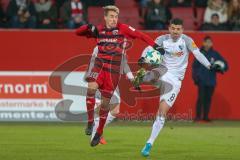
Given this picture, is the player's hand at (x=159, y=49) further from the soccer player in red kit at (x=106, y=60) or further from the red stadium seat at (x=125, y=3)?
the red stadium seat at (x=125, y=3)

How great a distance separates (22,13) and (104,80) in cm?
782

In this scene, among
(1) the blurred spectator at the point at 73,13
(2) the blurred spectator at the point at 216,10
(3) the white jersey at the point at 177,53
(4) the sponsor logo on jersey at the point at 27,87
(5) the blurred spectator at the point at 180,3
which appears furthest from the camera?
(5) the blurred spectator at the point at 180,3

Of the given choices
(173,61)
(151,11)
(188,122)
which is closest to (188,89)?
(188,122)

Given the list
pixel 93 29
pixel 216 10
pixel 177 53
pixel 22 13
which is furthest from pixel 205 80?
pixel 93 29

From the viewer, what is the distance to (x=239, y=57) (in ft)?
68.6

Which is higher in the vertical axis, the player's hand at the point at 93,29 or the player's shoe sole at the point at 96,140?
the player's hand at the point at 93,29

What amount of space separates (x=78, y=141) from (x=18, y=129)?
294 cm

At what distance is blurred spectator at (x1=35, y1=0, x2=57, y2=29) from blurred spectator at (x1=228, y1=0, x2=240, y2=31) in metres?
4.96

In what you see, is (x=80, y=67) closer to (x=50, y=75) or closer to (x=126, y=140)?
(x=50, y=75)

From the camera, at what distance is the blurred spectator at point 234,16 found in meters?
21.6

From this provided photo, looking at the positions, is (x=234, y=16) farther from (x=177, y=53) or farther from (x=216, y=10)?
(x=177, y=53)

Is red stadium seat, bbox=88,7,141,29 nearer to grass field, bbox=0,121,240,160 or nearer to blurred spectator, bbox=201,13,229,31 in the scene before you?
blurred spectator, bbox=201,13,229,31

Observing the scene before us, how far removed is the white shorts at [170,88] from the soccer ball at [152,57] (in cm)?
33

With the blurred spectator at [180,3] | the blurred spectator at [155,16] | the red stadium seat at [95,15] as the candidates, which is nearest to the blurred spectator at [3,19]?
the red stadium seat at [95,15]
